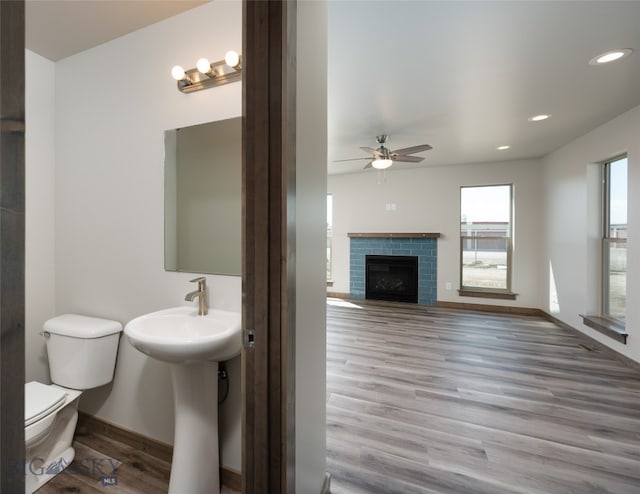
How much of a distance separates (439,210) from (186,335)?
16.2 ft

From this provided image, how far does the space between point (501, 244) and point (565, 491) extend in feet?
14.0

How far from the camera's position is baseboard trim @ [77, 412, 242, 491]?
1464 millimetres

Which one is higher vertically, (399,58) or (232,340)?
(399,58)

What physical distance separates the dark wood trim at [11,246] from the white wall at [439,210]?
5408 mm

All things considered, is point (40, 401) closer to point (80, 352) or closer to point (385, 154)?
point (80, 352)

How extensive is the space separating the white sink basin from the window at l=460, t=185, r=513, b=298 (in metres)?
4.80

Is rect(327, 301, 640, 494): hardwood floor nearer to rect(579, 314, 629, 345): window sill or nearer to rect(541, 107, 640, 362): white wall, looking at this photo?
rect(579, 314, 629, 345): window sill

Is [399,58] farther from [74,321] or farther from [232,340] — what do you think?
[74,321]

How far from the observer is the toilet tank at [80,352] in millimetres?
1634

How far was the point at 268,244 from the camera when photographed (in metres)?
0.93

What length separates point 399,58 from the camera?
6.78 feet

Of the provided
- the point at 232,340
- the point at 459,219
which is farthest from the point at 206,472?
the point at 459,219

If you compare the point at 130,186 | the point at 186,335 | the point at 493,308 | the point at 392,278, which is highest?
the point at 130,186
